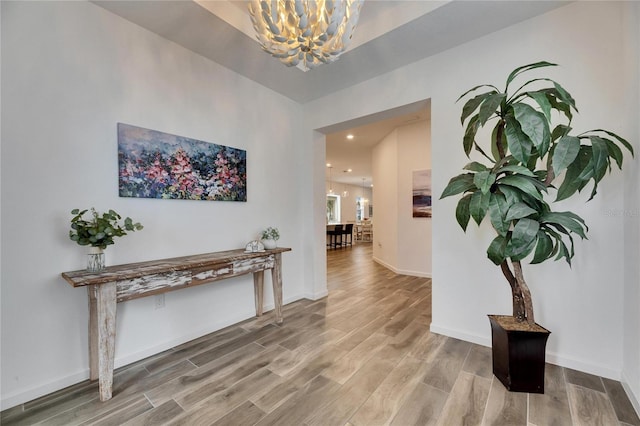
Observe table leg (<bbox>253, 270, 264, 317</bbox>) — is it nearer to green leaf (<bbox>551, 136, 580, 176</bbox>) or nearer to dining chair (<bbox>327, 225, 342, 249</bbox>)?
green leaf (<bbox>551, 136, 580, 176</bbox>)

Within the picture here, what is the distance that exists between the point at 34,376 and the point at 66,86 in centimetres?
199

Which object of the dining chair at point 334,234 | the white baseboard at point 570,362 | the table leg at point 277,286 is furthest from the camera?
the dining chair at point 334,234

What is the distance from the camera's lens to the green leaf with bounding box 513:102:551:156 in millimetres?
1440

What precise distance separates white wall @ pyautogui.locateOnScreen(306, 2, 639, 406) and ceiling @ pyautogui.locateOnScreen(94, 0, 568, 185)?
18 cm

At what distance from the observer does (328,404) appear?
165 centimetres

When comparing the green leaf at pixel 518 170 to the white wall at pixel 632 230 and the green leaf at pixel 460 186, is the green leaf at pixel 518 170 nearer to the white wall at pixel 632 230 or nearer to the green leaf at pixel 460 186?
the green leaf at pixel 460 186

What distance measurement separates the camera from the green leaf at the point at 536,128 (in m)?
1.44

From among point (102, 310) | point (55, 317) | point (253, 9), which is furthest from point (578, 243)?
point (55, 317)

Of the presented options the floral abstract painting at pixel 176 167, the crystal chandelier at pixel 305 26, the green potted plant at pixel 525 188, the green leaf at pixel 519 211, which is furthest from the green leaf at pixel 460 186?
the floral abstract painting at pixel 176 167

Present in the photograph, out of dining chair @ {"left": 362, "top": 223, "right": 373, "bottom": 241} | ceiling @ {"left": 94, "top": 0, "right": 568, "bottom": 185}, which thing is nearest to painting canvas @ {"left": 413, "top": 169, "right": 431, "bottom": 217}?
ceiling @ {"left": 94, "top": 0, "right": 568, "bottom": 185}

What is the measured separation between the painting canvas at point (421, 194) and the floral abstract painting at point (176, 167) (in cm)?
337

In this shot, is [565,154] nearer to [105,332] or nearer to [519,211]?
[519,211]

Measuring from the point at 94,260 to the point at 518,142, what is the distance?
2.85 meters

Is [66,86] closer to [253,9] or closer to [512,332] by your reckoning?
[253,9]
